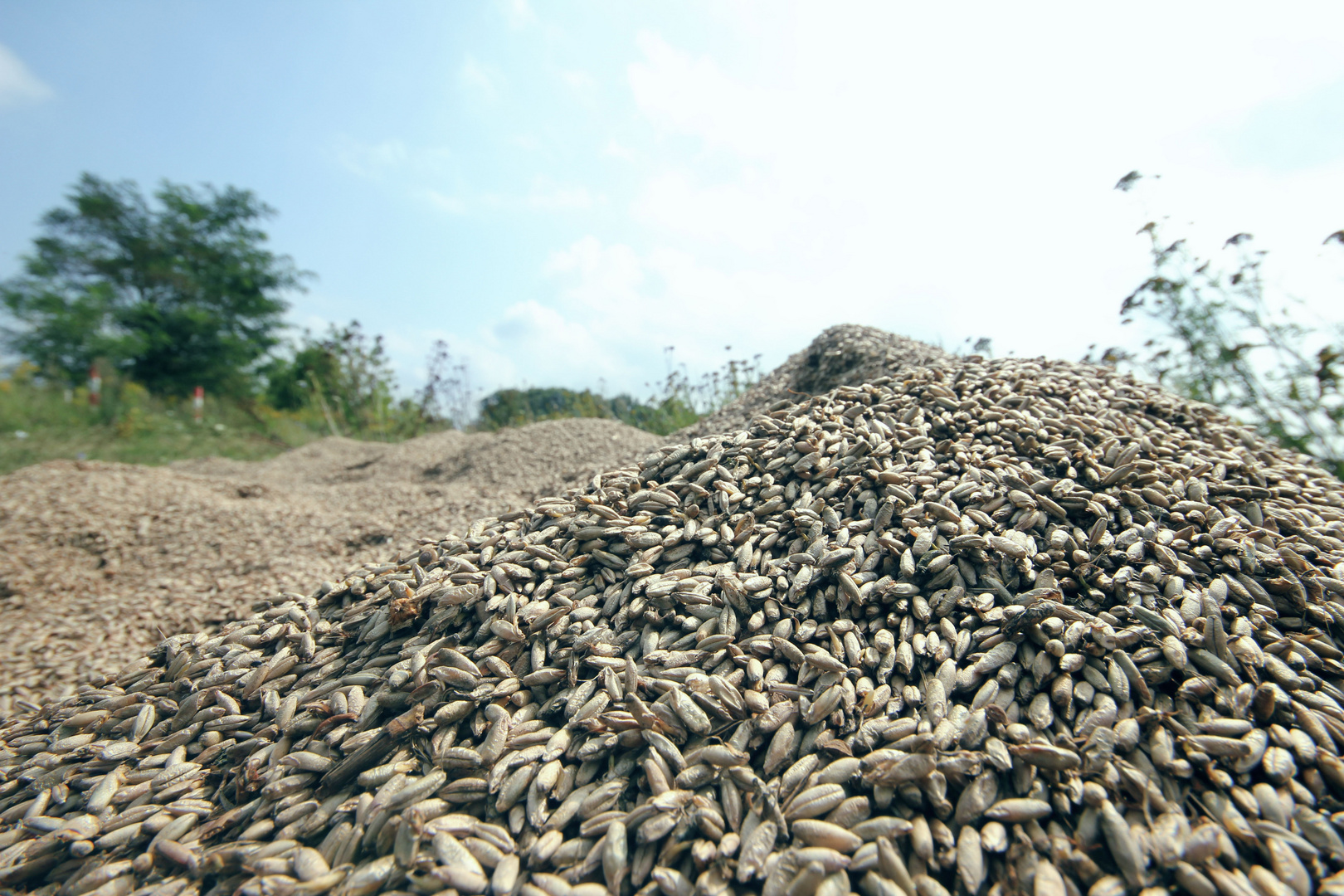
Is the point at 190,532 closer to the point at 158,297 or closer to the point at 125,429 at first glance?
the point at 125,429

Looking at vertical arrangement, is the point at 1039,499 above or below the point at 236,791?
above

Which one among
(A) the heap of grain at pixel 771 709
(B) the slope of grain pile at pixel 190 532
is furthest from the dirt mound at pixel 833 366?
(A) the heap of grain at pixel 771 709

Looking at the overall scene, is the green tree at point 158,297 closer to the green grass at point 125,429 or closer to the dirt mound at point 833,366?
the green grass at point 125,429

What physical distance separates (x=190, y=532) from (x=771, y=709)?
16.7 ft

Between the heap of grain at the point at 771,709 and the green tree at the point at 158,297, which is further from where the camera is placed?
the green tree at the point at 158,297

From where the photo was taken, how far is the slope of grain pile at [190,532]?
345 centimetres

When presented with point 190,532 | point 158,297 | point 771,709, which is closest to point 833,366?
point 771,709

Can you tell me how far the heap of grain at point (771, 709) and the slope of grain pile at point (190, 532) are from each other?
1.24 meters

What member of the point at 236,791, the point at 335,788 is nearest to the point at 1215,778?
the point at 335,788

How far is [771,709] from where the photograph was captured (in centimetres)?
163

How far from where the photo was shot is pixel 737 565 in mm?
2139

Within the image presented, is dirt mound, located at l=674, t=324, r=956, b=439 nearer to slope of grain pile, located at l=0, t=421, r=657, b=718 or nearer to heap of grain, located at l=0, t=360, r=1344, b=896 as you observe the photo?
slope of grain pile, located at l=0, t=421, r=657, b=718

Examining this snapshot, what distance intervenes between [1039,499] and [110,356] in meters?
20.1

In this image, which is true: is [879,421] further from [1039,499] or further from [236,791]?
[236,791]
